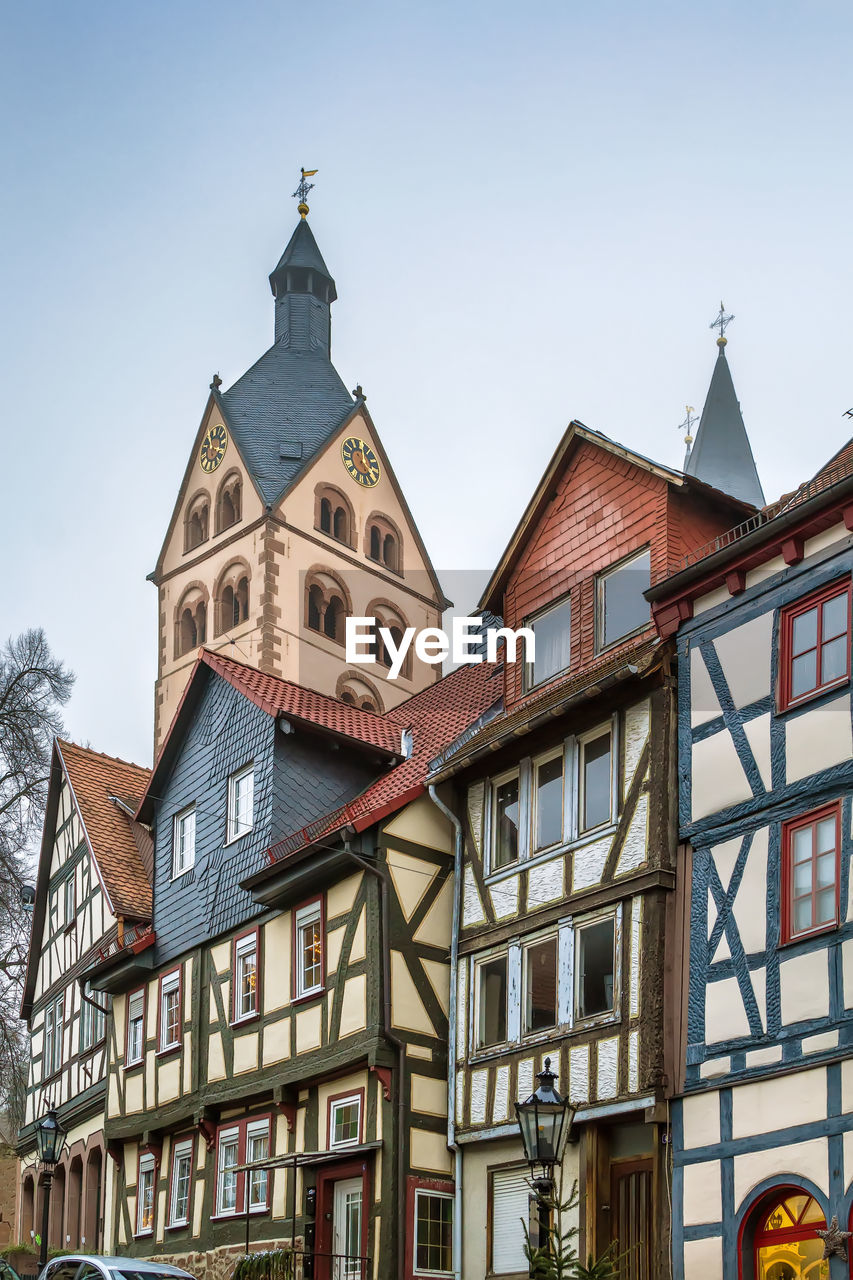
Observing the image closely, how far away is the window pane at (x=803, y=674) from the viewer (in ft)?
63.2

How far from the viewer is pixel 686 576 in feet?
69.1

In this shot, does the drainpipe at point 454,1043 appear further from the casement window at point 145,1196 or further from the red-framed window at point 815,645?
the casement window at point 145,1196

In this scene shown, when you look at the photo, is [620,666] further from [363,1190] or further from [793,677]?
[363,1190]

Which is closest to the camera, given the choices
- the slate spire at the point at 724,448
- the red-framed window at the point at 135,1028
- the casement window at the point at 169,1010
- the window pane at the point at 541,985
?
the window pane at the point at 541,985

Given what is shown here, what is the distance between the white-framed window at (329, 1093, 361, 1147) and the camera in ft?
78.4

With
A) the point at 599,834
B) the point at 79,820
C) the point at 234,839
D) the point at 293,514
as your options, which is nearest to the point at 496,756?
the point at 599,834

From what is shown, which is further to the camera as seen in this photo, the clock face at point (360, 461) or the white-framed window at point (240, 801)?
the clock face at point (360, 461)

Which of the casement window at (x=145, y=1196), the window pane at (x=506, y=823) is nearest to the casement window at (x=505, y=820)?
the window pane at (x=506, y=823)

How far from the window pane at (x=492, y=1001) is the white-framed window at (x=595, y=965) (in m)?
1.77

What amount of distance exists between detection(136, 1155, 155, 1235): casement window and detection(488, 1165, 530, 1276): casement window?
8.89m

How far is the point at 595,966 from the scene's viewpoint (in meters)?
21.5

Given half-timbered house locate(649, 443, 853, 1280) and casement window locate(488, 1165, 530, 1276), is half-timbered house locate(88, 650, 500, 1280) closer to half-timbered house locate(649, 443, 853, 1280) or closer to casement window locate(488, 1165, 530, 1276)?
casement window locate(488, 1165, 530, 1276)

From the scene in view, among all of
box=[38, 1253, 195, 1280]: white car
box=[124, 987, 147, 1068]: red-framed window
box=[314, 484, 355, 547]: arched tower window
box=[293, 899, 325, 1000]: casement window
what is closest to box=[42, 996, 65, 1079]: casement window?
box=[124, 987, 147, 1068]: red-framed window

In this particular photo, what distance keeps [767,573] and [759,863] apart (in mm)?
3173
